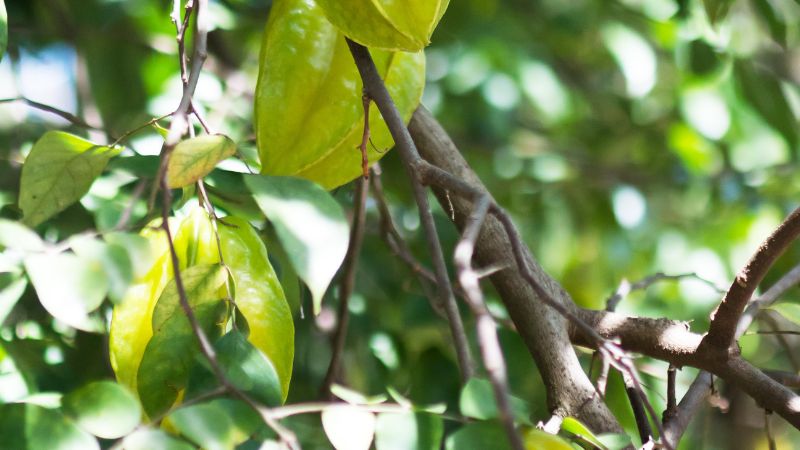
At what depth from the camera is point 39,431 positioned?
51 centimetres

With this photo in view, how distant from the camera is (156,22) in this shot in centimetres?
154

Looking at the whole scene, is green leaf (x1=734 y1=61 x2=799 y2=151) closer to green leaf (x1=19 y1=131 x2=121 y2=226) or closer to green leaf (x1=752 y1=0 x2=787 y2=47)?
green leaf (x1=752 y1=0 x2=787 y2=47)

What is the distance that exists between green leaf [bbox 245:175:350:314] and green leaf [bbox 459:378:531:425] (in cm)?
10

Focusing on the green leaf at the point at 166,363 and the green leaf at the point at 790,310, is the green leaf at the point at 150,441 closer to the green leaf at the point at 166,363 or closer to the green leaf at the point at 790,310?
the green leaf at the point at 166,363

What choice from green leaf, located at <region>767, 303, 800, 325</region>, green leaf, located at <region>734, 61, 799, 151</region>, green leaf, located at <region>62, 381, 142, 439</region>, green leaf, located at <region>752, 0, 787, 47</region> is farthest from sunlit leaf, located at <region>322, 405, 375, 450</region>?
green leaf, located at <region>734, 61, 799, 151</region>

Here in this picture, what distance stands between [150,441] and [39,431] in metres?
0.07

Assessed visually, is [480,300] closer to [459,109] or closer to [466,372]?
[466,372]

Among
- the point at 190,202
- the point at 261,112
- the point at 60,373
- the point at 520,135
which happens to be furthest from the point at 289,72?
the point at 520,135

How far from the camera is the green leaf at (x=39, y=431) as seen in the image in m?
0.51

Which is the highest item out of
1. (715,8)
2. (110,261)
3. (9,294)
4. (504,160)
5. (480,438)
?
(715,8)

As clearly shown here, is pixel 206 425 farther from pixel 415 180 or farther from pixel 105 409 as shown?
pixel 415 180

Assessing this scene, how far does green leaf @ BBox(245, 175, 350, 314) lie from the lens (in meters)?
0.51

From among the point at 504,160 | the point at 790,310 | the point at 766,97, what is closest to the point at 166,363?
the point at 790,310

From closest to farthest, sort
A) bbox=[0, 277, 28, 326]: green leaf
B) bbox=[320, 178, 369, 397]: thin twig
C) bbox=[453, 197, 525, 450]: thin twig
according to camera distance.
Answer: bbox=[453, 197, 525, 450]: thin twig, bbox=[0, 277, 28, 326]: green leaf, bbox=[320, 178, 369, 397]: thin twig
